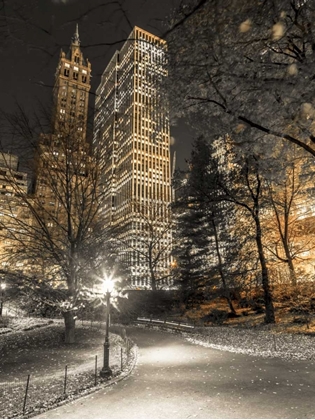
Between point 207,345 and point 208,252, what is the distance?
17.7m

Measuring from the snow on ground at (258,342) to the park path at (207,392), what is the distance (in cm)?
140

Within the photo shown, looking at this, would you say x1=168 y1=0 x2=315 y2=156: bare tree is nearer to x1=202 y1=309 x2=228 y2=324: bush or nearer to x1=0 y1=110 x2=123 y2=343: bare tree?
x1=0 y1=110 x2=123 y2=343: bare tree

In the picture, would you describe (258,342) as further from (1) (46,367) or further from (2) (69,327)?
(2) (69,327)

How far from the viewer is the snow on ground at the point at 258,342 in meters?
14.5

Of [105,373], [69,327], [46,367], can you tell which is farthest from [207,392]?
[69,327]

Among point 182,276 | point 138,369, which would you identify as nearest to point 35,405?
point 138,369

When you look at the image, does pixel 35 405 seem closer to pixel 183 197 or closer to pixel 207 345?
pixel 207 345

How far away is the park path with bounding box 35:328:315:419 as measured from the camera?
7630 millimetres

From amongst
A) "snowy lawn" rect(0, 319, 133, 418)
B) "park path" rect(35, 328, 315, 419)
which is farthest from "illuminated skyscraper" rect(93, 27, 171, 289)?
"snowy lawn" rect(0, 319, 133, 418)

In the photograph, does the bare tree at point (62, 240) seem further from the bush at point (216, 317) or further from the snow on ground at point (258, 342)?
the bush at point (216, 317)

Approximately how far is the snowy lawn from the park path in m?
0.88

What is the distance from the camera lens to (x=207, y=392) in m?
9.16

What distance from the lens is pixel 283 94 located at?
6.35m

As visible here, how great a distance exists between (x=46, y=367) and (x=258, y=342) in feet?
39.5
